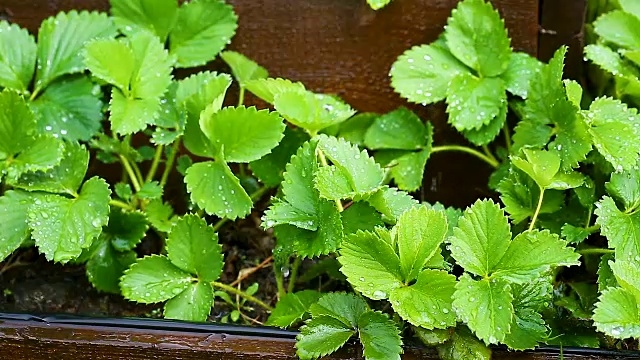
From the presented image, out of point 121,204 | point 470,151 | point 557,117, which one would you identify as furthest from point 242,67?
point 557,117

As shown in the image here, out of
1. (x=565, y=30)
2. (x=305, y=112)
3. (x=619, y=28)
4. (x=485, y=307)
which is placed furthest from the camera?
(x=565, y=30)

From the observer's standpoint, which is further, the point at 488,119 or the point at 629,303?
the point at 488,119

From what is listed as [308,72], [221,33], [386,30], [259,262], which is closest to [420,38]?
[386,30]

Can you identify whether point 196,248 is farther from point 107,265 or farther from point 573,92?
point 573,92

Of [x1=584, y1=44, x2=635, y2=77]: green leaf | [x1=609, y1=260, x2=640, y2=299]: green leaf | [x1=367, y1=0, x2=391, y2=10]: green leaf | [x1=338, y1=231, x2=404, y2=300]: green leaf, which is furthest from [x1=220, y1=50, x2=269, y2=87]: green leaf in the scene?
[x1=609, y1=260, x2=640, y2=299]: green leaf

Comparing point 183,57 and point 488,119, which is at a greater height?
point 183,57

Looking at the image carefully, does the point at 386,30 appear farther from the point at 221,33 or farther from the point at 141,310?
the point at 141,310

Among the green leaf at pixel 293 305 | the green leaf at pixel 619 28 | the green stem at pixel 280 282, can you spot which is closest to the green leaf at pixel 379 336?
the green leaf at pixel 293 305
